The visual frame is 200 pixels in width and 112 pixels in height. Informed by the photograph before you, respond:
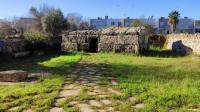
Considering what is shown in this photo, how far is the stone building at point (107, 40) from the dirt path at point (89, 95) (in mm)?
13399

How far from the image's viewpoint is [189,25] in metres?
82.8

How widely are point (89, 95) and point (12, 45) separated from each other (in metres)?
14.0

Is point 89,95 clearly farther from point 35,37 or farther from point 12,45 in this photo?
point 35,37

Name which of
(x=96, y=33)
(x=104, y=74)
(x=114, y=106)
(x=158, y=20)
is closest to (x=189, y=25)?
(x=158, y=20)

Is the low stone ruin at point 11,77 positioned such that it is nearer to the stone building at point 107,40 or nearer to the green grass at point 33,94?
the green grass at point 33,94

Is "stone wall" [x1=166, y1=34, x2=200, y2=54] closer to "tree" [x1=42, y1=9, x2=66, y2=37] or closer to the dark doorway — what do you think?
the dark doorway

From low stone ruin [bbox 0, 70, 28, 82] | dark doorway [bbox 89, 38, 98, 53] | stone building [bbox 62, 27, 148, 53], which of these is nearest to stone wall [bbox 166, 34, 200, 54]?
stone building [bbox 62, 27, 148, 53]

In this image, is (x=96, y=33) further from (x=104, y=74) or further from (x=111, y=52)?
(x=104, y=74)

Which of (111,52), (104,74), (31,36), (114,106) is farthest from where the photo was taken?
(111,52)

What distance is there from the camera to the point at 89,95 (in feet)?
28.9

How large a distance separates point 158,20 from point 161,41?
48.5 meters

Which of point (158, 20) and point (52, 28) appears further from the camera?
point (158, 20)

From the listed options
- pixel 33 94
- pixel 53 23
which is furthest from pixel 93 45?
pixel 33 94

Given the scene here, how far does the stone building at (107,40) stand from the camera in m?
25.5
